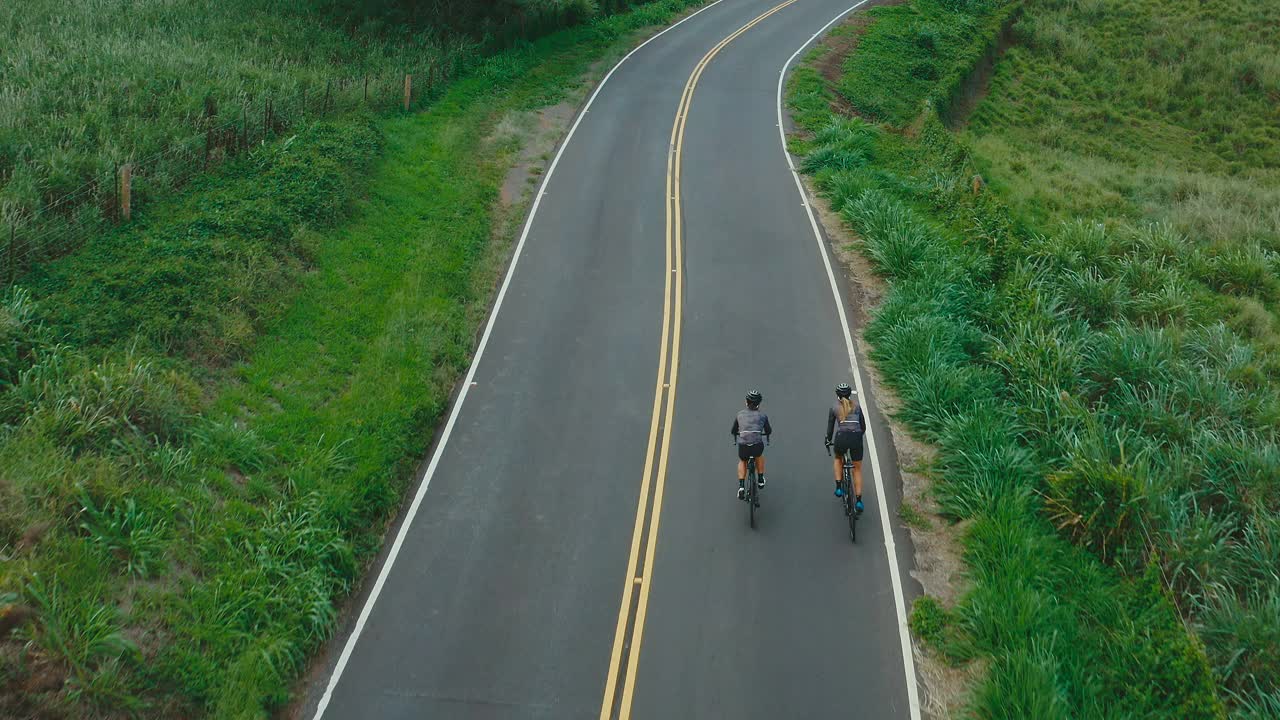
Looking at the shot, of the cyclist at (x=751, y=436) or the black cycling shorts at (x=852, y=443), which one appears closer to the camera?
the black cycling shorts at (x=852, y=443)

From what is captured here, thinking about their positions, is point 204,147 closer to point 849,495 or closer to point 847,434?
point 847,434

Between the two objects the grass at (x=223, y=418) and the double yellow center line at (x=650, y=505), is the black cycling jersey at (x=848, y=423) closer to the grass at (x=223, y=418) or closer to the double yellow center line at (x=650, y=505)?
the double yellow center line at (x=650, y=505)

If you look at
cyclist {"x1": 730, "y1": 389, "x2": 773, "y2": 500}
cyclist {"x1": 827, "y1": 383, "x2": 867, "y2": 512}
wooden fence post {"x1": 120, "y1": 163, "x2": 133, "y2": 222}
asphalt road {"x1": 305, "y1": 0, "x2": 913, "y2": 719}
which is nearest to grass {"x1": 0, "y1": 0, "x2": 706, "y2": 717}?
wooden fence post {"x1": 120, "y1": 163, "x2": 133, "y2": 222}

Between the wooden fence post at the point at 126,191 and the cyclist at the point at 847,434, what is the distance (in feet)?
47.5

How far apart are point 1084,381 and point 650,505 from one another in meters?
8.02

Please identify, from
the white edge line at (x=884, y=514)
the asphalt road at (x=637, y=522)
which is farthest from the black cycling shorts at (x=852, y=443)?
the white edge line at (x=884, y=514)

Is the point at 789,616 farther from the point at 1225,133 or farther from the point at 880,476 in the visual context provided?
the point at 1225,133

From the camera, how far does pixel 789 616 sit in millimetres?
11086

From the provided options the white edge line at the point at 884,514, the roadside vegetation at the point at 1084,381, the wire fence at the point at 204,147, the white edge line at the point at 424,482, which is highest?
the wire fence at the point at 204,147

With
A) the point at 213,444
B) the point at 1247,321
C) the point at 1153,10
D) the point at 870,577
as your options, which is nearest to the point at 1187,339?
the point at 1247,321

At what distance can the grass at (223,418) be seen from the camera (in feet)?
32.1

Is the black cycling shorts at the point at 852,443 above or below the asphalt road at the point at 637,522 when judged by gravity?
above

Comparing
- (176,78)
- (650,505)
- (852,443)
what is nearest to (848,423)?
(852,443)

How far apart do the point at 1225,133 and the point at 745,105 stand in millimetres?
21561
